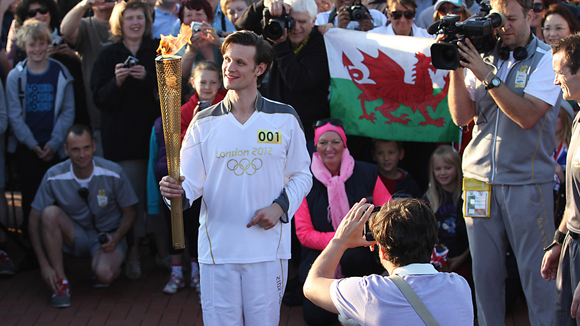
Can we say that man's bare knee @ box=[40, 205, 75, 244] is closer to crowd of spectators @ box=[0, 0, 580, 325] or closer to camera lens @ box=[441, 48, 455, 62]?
crowd of spectators @ box=[0, 0, 580, 325]

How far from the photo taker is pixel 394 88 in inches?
213

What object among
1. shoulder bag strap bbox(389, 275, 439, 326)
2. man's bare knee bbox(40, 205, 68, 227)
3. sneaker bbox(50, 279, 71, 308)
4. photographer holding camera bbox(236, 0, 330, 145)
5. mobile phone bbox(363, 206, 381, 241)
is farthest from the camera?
man's bare knee bbox(40, 205, 68, 227)

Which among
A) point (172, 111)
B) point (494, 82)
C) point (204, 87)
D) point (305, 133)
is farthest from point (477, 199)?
point (204, 87)

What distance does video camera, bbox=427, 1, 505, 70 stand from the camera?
3695 millimetres

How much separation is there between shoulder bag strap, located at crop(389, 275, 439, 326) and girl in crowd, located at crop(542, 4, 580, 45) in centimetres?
403

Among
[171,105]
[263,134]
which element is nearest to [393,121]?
[263,134]

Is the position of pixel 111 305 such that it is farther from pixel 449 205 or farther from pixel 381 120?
pixel 449 205

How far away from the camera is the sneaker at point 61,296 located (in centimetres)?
496

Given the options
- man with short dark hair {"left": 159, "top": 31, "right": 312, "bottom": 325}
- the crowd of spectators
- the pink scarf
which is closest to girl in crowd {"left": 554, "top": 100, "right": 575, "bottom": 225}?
the crowd of spectators

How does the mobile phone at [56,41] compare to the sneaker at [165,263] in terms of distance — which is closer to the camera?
the sneaker at [165,263]

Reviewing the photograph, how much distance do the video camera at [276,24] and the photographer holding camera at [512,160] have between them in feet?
4.95

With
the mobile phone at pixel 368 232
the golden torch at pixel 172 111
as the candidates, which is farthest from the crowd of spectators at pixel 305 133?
the mobile phone at pixel 368 232

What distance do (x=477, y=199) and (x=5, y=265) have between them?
14.0 feet

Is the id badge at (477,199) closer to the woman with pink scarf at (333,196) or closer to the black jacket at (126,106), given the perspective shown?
the woman with pink scarf at (333,196)
